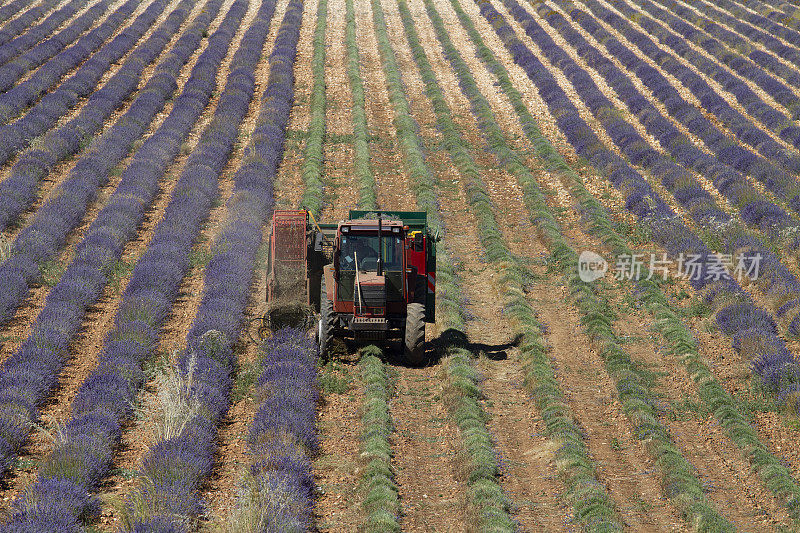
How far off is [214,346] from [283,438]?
3.27m

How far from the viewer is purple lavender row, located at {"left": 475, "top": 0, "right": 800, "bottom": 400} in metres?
14.0

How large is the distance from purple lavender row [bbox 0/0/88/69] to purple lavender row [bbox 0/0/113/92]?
0.79ft

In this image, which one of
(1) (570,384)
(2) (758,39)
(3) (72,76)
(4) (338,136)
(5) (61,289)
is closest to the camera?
(1) (570,384)

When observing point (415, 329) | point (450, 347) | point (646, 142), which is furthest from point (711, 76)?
point (415, 329)

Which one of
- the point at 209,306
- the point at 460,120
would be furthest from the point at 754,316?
the point at 460,120

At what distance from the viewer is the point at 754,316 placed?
51.7ft

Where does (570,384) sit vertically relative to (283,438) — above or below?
below

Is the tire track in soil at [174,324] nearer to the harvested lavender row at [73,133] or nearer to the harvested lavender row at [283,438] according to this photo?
the harvested lavender row at [283,438]

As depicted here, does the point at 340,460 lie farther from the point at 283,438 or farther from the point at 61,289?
the point at 61,289

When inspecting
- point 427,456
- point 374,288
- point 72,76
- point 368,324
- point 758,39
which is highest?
point 374,288

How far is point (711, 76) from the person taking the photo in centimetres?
3453
